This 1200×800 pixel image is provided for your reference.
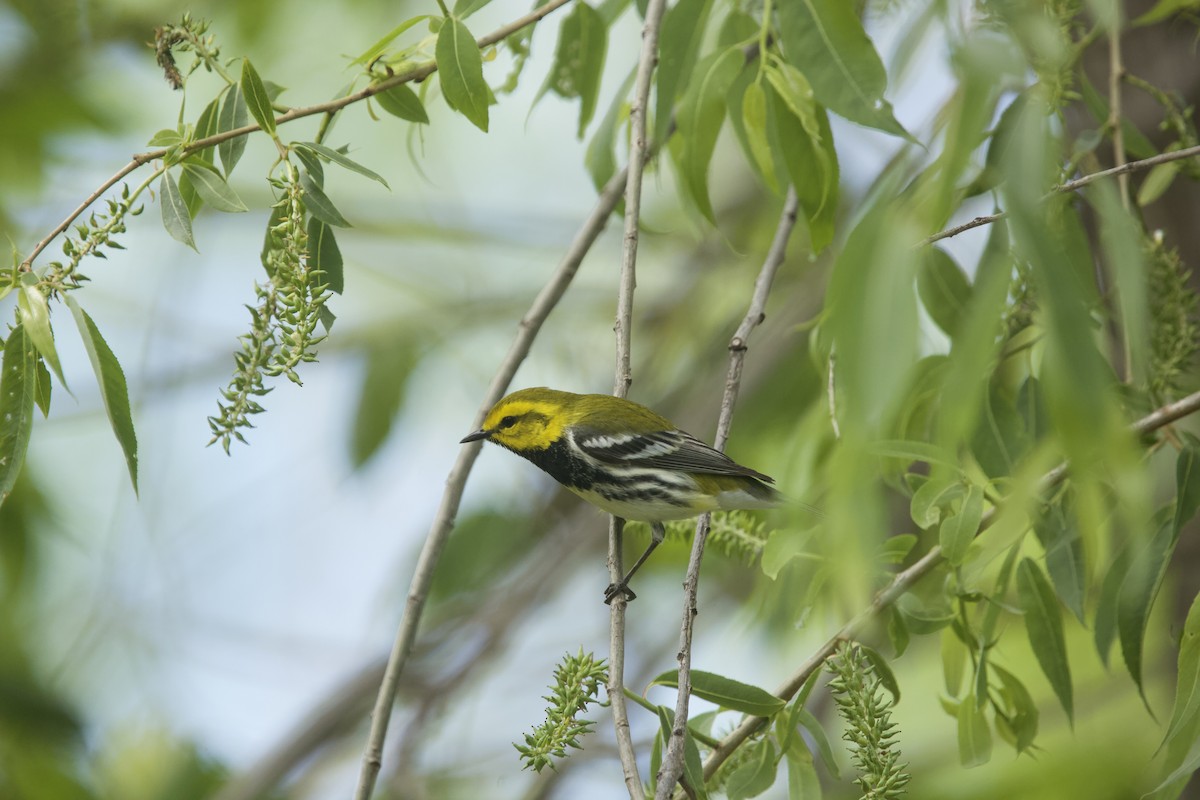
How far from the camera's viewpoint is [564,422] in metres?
2.92

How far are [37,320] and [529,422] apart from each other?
1716 millimetres

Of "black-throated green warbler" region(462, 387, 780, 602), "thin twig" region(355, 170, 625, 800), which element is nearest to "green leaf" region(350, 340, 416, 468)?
"black-throated green warbler" region(462, 387, 780, 602)

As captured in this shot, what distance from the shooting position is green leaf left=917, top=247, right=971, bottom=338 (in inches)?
83.1

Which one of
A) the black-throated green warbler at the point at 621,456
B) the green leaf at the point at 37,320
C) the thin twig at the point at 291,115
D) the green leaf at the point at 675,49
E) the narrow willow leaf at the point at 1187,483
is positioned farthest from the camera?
the black-throated green warbler at the point at 621,456

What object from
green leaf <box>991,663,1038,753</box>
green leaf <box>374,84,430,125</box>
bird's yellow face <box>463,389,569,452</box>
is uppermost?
bird's yellow face <box>463,389,569,452</box>

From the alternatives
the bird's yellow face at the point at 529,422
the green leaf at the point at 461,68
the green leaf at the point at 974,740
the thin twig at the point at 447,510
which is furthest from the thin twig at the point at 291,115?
the green leaf at the point at 974,740

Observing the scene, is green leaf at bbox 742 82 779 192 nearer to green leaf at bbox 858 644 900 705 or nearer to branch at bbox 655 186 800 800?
branch at bbox 655 186 800 800

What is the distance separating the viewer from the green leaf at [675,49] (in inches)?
82.0

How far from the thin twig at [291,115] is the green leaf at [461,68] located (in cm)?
12

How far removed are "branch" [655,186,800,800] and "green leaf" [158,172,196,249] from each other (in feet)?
2.71

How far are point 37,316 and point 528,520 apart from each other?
257 centimetres

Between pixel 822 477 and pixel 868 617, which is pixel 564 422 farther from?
pixel 868 617

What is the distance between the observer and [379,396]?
382cm

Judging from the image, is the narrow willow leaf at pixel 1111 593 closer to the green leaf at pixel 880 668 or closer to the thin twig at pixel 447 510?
the green leaf at pixel 880 668
